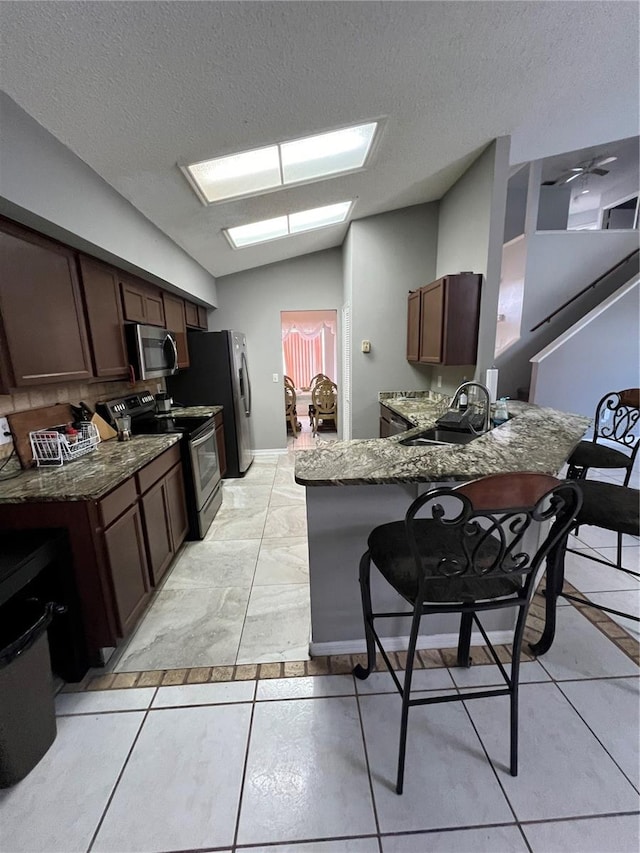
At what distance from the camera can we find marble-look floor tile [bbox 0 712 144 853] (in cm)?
106

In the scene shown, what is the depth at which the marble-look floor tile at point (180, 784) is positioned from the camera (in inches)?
41.5

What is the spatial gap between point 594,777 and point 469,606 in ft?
2.57

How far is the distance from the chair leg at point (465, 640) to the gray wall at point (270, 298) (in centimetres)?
392

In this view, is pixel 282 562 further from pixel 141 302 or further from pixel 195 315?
pixel 195 315

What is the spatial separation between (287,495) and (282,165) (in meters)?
2.73

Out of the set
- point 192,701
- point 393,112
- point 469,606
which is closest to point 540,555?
point 469,606

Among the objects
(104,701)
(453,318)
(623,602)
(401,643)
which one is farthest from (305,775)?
(453,318)

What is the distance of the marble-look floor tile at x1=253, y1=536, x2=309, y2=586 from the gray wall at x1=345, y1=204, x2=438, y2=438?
6.31ft

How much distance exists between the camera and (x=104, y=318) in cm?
219

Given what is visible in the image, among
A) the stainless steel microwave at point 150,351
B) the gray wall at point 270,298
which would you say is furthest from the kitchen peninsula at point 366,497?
the gray wall at point 270,298

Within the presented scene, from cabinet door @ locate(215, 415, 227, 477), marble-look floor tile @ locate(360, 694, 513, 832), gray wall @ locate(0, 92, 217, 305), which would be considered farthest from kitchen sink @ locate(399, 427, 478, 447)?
cabinet door @ locate(215, 415, 227, 477)

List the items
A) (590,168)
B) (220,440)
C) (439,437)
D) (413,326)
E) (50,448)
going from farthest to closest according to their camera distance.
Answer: (590,168), (220,440), (413,326), (439,437), (50,448)

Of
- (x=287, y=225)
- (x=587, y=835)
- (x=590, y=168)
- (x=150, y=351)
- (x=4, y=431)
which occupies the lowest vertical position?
(x=587, y=835)

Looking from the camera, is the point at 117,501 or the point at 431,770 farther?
the point at 117,501
